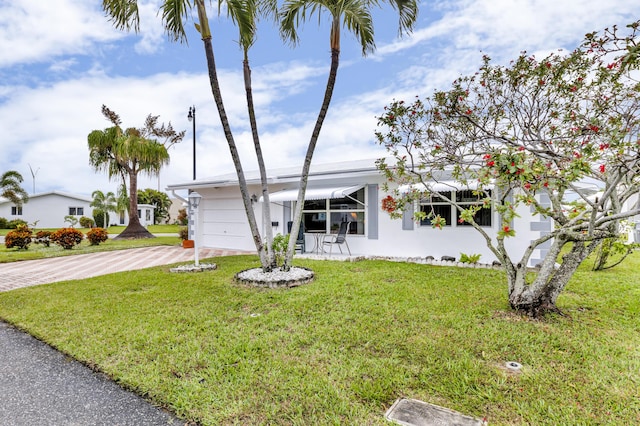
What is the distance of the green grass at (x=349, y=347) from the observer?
167 inches

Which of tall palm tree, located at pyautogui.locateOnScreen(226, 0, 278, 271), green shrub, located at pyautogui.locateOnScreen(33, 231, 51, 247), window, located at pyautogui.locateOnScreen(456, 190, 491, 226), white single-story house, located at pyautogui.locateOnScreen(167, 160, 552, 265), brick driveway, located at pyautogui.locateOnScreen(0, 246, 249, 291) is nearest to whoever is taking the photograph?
tall palm tree, located at pyautogui.locateOnScreen(226, 0, 278, 271)

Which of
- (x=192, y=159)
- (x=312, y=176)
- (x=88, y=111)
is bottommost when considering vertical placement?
(x=312, y=176)

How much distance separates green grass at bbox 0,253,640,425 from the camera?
4.25 metres

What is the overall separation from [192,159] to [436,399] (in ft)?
110

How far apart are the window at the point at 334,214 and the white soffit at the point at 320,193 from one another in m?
0.72

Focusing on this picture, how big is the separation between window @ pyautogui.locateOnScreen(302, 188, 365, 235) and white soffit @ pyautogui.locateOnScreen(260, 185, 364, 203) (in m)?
0.72

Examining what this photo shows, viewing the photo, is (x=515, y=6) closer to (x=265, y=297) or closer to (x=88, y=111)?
(x=265, y=297)

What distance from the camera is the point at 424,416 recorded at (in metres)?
3.99

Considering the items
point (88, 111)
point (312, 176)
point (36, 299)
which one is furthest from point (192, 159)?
point (36, 299)

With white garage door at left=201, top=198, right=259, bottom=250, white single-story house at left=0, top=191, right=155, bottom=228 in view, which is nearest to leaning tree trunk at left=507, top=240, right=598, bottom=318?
white garage door at left=201, top=198, right=259, bottom=250

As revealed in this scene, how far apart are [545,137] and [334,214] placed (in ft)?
35.1

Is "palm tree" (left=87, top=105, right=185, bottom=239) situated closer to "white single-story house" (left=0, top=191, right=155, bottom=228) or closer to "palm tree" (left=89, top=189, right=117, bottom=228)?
"palm tree" (left=89, top=189, right=117, bottom=228)

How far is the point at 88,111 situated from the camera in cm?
3297

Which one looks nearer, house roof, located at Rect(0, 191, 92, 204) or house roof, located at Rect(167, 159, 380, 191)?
house roof, located at Rect(167, 159, 380, 191)
